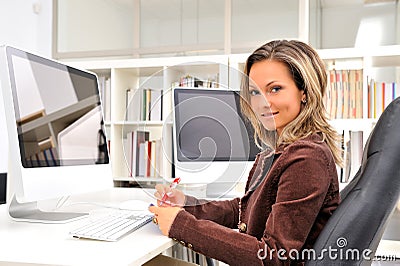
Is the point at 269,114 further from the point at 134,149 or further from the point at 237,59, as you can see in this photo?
the point at 237,59

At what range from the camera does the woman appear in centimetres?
94

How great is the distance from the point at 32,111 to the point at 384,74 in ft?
10.2

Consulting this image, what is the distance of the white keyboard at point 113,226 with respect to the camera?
975 mm

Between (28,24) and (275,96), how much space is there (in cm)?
302

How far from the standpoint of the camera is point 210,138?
108 centimetres

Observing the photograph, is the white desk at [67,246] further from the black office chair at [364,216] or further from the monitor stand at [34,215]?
the black office chair at [364,216]

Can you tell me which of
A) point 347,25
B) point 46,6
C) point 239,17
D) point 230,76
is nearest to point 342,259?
point 230,76

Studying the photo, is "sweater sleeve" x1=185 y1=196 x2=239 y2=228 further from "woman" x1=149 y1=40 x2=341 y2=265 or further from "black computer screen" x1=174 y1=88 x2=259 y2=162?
"black computer screen" x1=174 y1=88 x2=259 y2=162

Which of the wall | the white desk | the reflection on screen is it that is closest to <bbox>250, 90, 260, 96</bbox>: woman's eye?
the white desk

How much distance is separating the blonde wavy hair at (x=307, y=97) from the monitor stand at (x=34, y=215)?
552 millimetres

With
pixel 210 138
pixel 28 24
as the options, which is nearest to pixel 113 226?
pixel 210 138

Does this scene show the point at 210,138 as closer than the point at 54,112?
Yes

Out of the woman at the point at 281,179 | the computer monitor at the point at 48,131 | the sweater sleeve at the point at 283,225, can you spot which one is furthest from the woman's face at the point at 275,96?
the computer monitor at the point at 48,131

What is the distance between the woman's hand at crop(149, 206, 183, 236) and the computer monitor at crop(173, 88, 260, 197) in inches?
4.0
